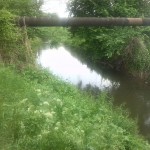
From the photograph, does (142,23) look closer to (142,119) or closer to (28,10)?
(142,119)

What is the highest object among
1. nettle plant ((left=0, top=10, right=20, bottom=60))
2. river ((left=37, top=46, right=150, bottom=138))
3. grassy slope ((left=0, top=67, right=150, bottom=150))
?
nettle plant ((left=0, top=10, right=20, bottom=60))

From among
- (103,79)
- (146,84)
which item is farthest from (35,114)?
(103,79)

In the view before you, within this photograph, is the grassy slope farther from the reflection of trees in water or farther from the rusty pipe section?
the rusty pipe section

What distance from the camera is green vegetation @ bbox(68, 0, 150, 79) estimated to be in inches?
733

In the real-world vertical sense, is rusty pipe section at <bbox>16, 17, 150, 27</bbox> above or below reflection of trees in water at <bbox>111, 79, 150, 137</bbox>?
above

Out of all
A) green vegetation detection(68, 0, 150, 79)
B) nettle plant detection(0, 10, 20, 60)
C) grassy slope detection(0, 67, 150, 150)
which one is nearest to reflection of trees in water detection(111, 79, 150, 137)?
green vegetation detection(68, 0, 150, 79)

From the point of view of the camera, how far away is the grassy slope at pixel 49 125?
5613 mm

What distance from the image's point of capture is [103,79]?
22.8 m

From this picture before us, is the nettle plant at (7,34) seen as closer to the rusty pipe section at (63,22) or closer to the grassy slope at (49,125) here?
the rusty pipe section at (63,22)

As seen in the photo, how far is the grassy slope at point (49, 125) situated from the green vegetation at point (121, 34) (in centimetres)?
838

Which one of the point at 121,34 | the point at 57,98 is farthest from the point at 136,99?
the point at 57,98

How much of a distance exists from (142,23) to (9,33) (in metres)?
5.51

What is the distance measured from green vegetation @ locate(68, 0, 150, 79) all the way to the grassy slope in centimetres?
838

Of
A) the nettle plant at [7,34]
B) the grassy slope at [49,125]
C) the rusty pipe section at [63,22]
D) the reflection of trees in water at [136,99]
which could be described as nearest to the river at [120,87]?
the reflection of trees in water at [136,99]
